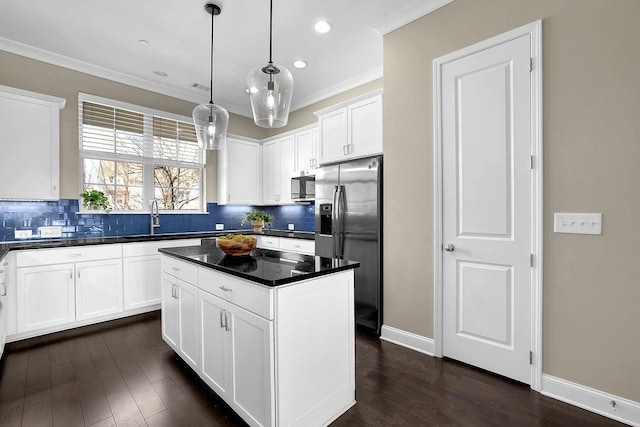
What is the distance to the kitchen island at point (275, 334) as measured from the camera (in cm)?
153

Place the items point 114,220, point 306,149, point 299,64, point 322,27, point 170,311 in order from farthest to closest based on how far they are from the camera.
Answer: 1. point 306,149
2. point 114,220
3. point 299,64
4. point 322,27
5. point 170,311

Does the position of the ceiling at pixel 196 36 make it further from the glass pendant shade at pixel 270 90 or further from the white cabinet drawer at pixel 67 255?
the white cabinet drawer at pixel 67 255

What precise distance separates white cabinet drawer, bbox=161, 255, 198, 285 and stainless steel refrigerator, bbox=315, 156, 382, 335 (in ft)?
5.49

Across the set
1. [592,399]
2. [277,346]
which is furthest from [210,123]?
[592,399]

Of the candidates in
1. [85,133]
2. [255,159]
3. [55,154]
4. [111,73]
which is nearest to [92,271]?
[55,154]

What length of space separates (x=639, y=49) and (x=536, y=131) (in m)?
0.62

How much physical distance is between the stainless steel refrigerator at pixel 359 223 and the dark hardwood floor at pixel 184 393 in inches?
19.8

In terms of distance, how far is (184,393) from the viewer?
208 centimetres

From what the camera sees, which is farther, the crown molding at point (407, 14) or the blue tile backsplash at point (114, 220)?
the blue tile backsplash at point (114, 220)

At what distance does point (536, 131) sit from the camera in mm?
2107

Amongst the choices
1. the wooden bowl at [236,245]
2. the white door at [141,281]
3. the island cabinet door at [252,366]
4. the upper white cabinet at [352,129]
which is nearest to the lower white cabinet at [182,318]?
the wooden bowl at [236,245]

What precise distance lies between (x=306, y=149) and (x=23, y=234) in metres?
3.48

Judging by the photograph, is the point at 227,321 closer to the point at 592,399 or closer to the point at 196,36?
the point at 592,399

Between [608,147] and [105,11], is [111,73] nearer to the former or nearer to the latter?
[105,11]
